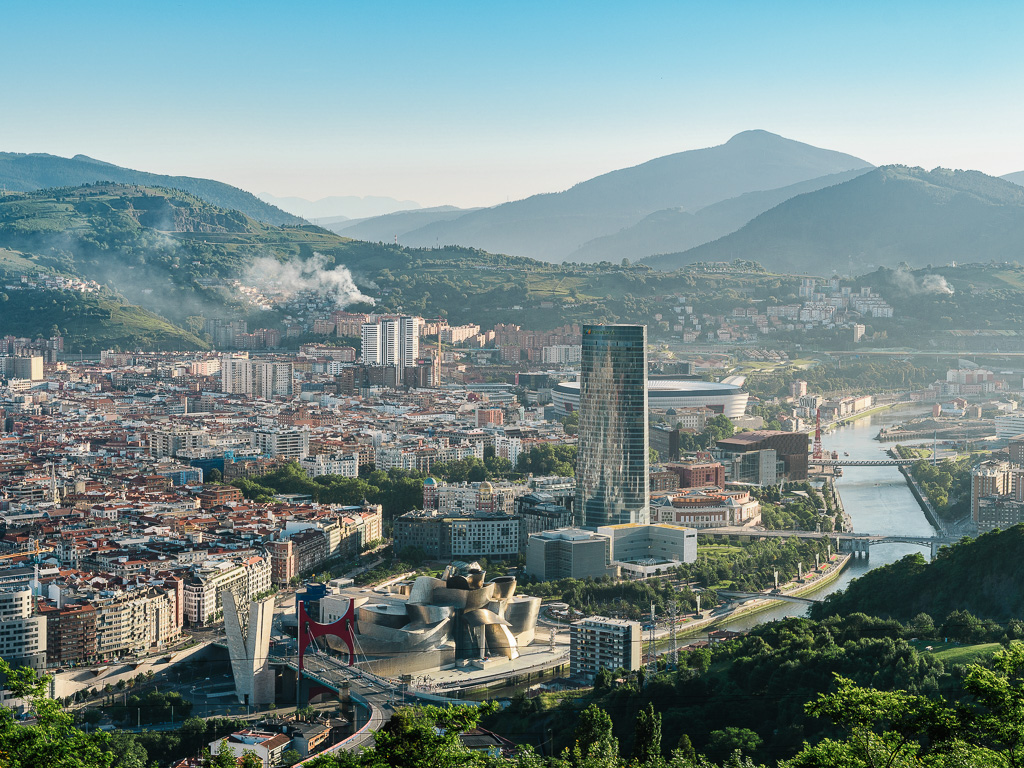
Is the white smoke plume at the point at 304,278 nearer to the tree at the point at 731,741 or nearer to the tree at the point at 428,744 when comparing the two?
the tree at the point at 731,741

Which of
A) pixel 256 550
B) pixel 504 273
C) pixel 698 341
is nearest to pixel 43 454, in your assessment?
pixel 256 550

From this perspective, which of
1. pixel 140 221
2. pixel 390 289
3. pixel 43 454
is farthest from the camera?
pixel 140 221

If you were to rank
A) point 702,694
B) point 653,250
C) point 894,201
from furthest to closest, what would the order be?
1. point 653,250
2. point 894,201
3. point 702,694

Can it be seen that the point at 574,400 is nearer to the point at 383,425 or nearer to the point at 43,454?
the point at 383,425

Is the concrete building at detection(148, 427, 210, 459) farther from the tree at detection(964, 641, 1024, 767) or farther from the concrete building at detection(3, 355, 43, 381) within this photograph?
the tree at detection(964, 641, 1024, 767)

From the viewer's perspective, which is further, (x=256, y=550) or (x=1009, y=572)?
(x=256, y=550)

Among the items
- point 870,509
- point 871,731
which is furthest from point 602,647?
point 870,509

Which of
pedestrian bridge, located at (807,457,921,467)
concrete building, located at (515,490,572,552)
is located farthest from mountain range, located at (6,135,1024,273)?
concrete building, located at (515,490,572,552)
